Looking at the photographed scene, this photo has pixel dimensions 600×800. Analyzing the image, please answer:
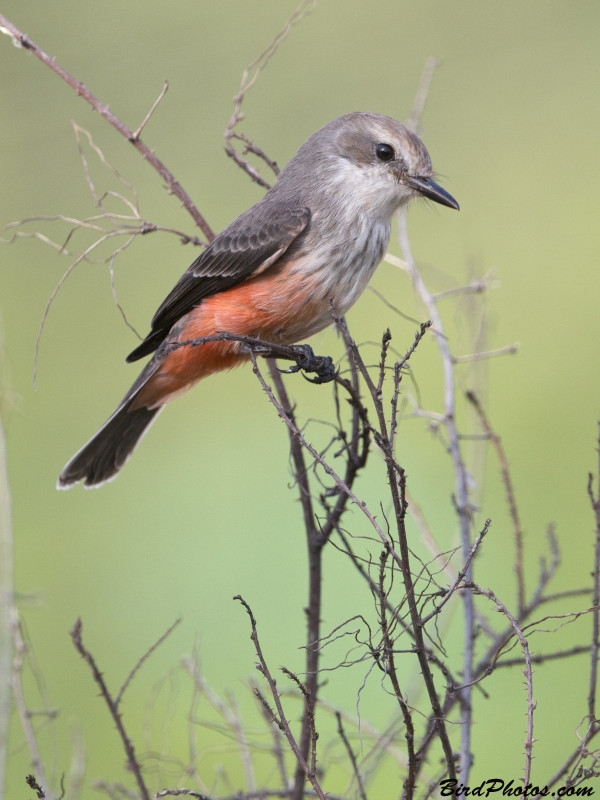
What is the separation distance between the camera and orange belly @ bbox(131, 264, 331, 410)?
8.48 ft

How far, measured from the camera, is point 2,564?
7.11 ft

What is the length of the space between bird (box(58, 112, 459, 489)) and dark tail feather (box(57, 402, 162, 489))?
0.25 ft

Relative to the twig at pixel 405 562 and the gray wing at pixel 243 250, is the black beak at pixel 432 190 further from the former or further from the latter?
the twig at pixel 405 562

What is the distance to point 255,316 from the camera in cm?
263

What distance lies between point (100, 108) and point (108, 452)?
49.6 inches

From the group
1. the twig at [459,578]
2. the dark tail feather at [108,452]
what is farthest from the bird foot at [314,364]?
the twig at [459,578]

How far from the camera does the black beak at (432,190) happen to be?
2.74 meters

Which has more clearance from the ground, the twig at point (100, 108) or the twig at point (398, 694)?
the twig at point (100, 108)

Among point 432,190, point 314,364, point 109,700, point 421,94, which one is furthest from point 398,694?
point 421,94

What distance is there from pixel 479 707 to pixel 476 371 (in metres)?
1.86

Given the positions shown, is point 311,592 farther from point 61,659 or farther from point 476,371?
point 61,659

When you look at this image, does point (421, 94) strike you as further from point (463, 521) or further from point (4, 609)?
point (4, 609)

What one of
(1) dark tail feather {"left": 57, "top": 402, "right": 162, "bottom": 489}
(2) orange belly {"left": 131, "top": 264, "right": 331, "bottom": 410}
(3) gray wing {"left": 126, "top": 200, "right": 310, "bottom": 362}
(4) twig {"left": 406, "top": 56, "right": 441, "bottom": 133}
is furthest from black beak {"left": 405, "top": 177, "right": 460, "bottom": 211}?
(1) dark tail feather {"left": 57, "top": 402, "right": 162, "bottom": 489}

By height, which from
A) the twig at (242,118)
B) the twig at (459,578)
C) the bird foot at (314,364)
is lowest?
the twig at (459,578)
